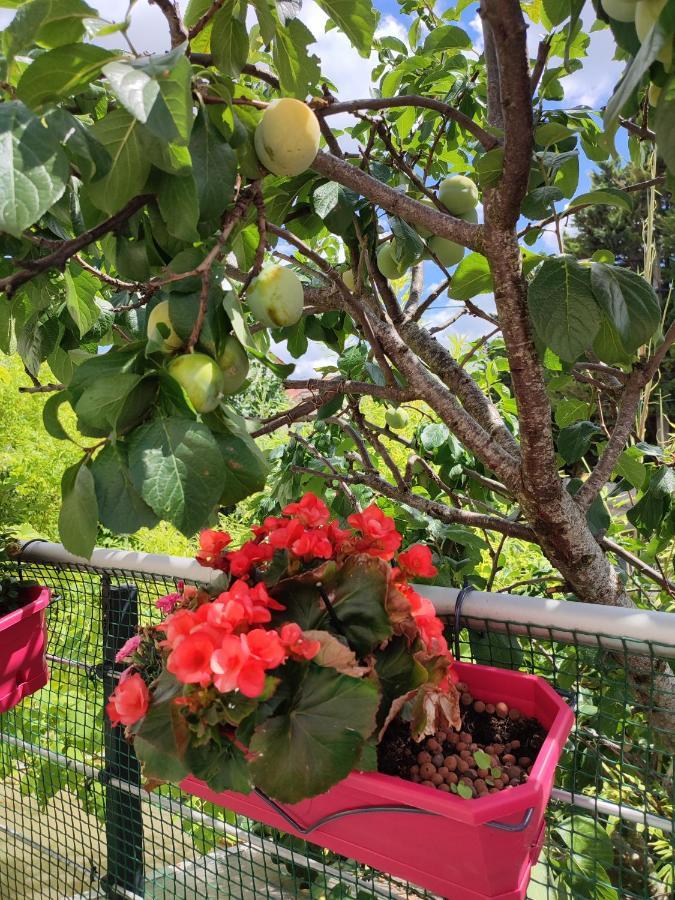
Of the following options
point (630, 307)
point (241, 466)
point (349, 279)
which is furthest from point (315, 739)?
point (349, 279)

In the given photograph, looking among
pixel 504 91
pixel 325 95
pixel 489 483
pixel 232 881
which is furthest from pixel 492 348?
pixel 232 881

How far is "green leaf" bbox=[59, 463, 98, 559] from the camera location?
51 centimetres

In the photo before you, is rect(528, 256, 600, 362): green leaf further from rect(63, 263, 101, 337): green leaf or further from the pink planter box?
rect(63, 263, 101, 337): green leaf

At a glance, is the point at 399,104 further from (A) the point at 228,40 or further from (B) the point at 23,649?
(B) the point at 23,649

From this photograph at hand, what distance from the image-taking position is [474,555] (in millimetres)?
1220

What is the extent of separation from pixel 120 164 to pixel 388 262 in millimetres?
624

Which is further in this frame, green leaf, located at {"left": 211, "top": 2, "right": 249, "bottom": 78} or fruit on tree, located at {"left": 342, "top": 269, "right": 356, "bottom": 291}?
fruit on tree, located at {"left": 342, "top": 269, "right": 356, "bottom": 291}

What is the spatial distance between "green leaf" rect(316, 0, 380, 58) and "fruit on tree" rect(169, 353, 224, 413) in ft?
1.33

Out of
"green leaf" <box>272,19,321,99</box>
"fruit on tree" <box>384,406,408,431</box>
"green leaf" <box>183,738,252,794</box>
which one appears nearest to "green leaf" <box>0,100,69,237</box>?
"green leaf" <box>272,19,321,99</box>

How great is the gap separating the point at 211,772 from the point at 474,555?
71 cm

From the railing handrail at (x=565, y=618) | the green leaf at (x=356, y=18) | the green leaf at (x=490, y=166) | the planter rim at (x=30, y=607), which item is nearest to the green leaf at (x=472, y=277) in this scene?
the green leaf at (x=490, y=166)

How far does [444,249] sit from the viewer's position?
1080mm

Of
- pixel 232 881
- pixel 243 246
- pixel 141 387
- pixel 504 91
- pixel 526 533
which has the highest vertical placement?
pixel 504 91

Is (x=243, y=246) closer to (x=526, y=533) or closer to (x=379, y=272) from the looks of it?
(x=379, y=272)
